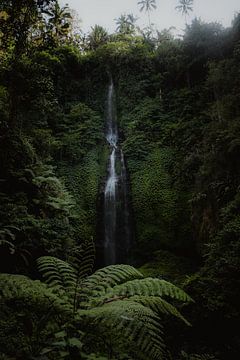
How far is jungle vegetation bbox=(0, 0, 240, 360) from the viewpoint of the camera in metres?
2.29

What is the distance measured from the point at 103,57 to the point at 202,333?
23947 millimetres

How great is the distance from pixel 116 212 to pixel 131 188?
1791mm

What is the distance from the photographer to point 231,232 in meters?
6.27

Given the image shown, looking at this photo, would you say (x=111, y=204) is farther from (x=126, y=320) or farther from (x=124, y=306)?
(x=126, y=320)

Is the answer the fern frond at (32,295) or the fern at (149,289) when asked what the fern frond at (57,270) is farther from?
the fern at (149,289)

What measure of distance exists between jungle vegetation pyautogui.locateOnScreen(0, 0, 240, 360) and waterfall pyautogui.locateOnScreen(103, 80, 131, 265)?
0.49m

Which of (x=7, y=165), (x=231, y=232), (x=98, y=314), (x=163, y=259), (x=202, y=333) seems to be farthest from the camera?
(x=163, y=259)

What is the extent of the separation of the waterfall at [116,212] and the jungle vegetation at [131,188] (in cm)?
49

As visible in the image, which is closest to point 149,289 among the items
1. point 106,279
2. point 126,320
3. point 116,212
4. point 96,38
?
point 106,279

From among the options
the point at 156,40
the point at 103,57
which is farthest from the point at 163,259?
the point at 156,40

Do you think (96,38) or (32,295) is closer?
(32,295)

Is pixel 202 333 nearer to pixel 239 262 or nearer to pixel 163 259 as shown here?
pixel 239 262

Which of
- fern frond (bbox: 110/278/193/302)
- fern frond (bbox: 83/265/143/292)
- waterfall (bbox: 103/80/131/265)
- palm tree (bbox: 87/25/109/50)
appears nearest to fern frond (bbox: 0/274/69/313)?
fern frond (bbox: 83/265/143/292)

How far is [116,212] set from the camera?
1568 cm
